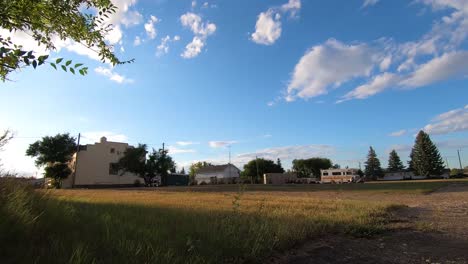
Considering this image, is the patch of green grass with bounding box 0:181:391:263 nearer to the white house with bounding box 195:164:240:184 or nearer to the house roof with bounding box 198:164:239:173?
the white house with bounding box 195:164:240:184

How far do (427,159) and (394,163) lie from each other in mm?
28367

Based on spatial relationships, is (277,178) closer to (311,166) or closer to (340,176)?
(340,176)

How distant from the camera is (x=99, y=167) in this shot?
59219mm

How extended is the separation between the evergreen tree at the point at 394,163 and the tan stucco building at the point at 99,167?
93486 millimetres

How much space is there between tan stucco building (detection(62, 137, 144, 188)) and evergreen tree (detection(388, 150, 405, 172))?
93486mm

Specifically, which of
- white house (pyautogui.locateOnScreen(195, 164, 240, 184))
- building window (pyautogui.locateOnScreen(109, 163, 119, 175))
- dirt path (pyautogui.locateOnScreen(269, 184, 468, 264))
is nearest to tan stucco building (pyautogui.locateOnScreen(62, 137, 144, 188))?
building window (pyautogui.locateOnScreen(109, 163, 119, 175))

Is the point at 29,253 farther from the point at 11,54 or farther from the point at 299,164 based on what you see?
the point at 299,164

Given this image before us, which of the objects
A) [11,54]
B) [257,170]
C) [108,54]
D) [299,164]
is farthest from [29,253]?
[299,164]

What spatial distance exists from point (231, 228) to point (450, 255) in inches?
139

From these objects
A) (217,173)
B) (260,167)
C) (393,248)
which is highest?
(260,167)

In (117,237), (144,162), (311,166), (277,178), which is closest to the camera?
(117,237)

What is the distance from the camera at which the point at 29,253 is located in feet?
11.4

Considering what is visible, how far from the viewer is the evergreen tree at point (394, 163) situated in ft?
396

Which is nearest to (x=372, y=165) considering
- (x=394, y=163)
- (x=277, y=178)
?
(x=394, y=163)
